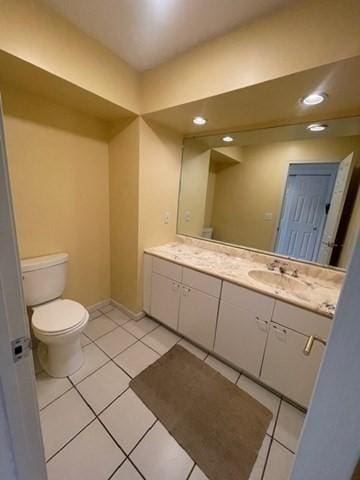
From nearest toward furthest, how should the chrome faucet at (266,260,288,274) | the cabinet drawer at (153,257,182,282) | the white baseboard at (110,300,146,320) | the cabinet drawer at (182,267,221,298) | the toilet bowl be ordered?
the toilet bowl
the cabinet drawer at (182,267,221,298)
the chrome faucet at (266,260,288,274)
the cabinet drawer at (153,257,182,282)
the white baseboard at (110,300,146,320)

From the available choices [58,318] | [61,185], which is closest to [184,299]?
[58,318]

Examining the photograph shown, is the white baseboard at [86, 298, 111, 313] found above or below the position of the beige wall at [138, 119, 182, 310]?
below

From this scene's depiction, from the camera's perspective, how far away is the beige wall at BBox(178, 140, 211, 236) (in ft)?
7.70

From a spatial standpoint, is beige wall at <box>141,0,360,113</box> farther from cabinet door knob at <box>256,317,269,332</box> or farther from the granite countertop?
cabinet door knob at <box>256,317,269,332</box>

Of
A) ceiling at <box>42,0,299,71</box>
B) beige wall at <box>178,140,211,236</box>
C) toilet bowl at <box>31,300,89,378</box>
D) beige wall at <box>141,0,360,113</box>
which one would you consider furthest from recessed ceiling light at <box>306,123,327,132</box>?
toilet bowl at <box>31,300,89,378</box>

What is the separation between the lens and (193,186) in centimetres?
246

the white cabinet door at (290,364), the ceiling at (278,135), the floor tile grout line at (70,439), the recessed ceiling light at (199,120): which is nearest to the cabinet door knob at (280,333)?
the white cabinet door at (290,364)

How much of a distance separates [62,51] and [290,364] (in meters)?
2.55

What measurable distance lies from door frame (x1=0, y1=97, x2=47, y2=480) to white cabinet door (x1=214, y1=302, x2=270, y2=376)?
→ 1273 millimetres

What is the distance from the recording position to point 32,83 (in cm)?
141

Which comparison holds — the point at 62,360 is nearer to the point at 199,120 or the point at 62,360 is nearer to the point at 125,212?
the point at 125,212

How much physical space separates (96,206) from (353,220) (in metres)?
2.35

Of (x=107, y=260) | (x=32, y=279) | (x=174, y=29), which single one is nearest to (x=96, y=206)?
(x=107, y=260)

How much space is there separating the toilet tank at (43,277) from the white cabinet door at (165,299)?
0.86 metres
